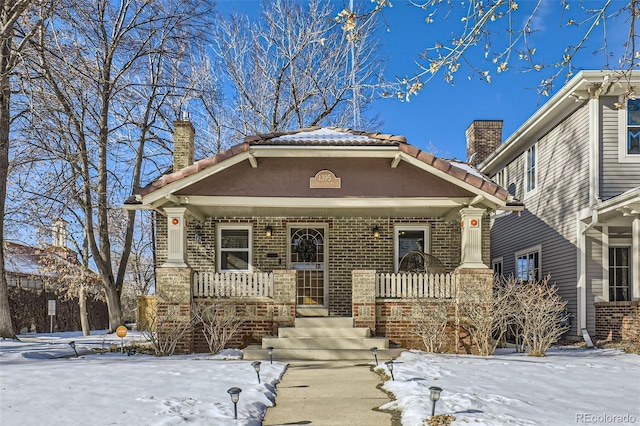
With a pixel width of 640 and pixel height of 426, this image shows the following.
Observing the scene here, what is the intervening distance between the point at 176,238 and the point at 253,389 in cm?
484

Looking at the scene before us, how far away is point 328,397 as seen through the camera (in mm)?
6750

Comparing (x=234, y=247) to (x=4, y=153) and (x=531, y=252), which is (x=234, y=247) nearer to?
(x=4, y=153)

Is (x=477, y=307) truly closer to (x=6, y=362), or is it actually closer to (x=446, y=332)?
A: (x=446, y=332)

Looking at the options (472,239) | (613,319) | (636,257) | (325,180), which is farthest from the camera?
(613,319)

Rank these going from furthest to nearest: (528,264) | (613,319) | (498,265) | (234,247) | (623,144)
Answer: (498,265) → (528,264) → (234,247) → (623,144) → (613,319)

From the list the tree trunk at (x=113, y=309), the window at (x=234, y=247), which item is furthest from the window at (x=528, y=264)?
the tree trunk at (x=113, y=309)

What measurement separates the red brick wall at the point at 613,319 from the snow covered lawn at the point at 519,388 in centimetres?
211

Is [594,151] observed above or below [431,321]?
above

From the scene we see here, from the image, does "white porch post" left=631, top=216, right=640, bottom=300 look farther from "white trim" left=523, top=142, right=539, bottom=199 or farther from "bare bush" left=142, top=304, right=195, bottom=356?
"bare bush" left=142, top=304, right=195, bottom=356

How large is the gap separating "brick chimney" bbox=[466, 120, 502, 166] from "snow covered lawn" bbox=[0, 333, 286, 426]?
14528 mm

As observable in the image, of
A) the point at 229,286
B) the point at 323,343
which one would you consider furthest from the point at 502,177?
the point at 229,286

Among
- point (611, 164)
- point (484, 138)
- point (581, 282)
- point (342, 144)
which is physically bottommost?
point (581, 282)

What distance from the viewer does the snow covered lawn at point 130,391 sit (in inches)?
211

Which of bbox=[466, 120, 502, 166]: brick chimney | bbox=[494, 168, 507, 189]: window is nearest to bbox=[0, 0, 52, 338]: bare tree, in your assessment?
bbox=[494, 168, 507, 189]: window
